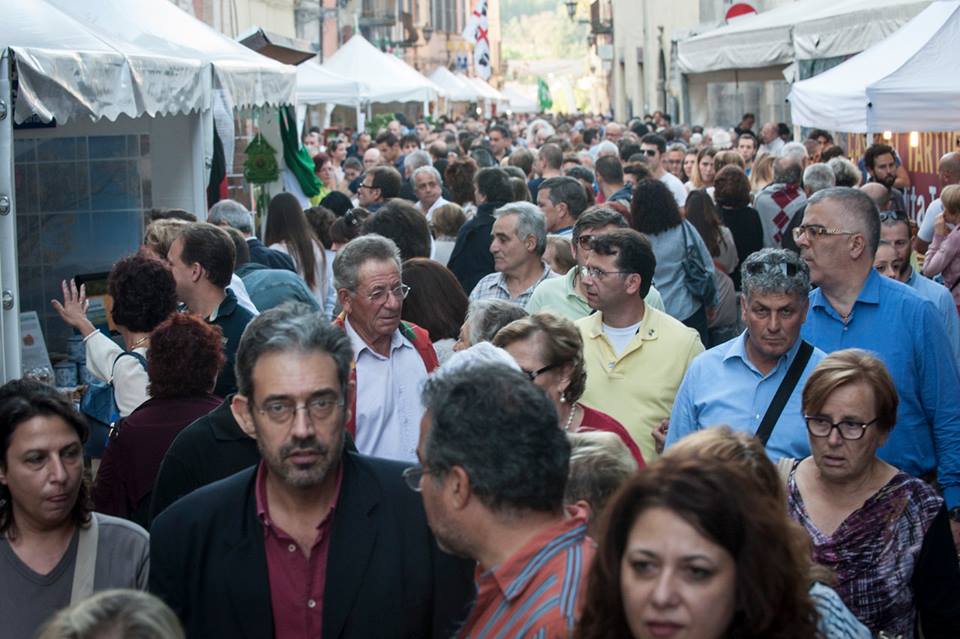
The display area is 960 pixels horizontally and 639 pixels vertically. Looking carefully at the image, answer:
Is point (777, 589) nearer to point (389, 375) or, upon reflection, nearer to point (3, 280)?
point (389, 375)

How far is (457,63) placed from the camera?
69188 millimetres

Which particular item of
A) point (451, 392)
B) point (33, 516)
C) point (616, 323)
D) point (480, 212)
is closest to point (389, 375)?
point (616, 323)

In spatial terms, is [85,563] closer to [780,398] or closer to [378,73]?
[780,398]

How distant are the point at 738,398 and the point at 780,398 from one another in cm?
16

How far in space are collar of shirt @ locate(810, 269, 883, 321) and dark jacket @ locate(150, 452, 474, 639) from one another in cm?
256

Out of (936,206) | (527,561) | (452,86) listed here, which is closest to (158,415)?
(527,561)

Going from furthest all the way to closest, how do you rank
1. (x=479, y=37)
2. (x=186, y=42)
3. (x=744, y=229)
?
(x=479, y=37)
(x=744, y=229)
(x=186, y=42)

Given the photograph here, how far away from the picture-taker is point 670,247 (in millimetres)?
8180

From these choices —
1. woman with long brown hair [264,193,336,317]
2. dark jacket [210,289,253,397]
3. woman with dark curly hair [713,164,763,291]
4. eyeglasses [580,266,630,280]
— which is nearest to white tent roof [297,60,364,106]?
A: woman with dark curly hair [713,164,763,291]

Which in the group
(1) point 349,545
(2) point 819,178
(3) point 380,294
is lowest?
(1) point 349,545

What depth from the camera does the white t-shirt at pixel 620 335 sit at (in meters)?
5.77

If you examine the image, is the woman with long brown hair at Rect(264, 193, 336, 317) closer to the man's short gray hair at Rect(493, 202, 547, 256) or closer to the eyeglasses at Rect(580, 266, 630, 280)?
the man's short gray hair at Rect(493, 202, 547, 256)

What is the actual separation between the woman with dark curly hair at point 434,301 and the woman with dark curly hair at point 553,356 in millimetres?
1606

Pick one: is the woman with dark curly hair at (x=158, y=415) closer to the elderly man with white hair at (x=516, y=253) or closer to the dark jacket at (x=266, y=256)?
the elderly man with white hair at (x=516, y=253)
